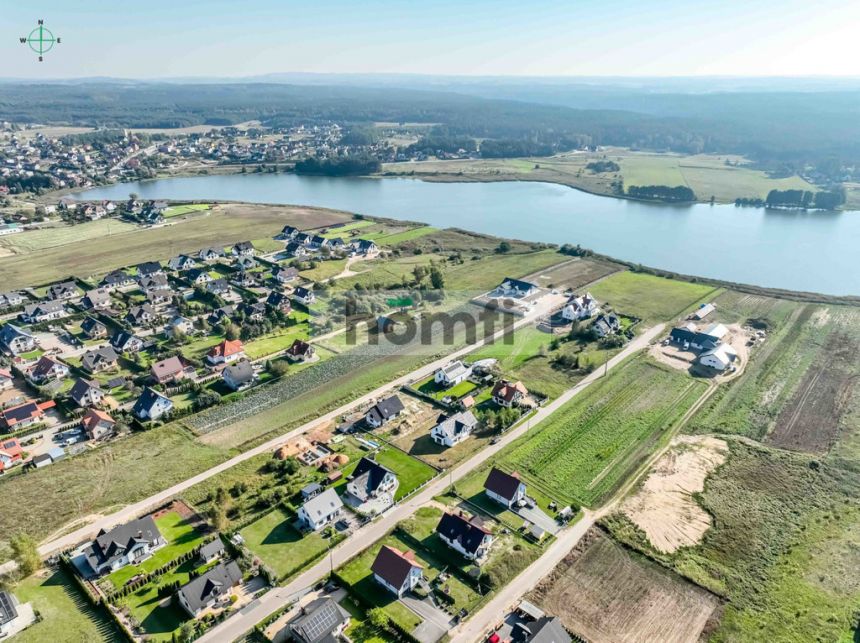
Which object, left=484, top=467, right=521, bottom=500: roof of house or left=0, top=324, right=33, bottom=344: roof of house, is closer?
left=484, top=467, right=521, bottom=500: roof of house

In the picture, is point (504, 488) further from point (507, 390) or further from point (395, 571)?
point (507, 390)

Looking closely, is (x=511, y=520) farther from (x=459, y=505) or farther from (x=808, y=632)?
(x=808, y=632)

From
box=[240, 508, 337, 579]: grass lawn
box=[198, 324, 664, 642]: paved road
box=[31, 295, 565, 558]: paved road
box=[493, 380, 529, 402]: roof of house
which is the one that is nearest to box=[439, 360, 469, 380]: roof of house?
box=[31, 295, 565, 558]: paved road

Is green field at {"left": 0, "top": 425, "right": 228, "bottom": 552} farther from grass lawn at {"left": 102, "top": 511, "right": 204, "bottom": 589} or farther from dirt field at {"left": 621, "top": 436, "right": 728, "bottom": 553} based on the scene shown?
dirt field at {"left": 621, "top": 436, "right": 728, "bottom": 553}

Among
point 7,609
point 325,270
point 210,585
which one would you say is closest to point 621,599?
point 210,585

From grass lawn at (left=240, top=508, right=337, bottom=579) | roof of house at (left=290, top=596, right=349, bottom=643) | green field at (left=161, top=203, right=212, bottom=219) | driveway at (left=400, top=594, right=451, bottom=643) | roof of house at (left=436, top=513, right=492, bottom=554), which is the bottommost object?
driveway at (left=400, top=594, right=451, bottom=643)
